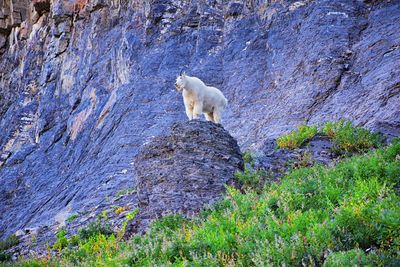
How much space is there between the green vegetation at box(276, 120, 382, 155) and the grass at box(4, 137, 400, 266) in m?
2.73

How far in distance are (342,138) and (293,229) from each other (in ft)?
23.8

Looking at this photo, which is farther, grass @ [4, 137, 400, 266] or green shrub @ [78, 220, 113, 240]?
green shrub @ [78, 220, 113, 240]

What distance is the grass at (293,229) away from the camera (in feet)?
20.7

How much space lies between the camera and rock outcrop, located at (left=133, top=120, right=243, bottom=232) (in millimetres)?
10883

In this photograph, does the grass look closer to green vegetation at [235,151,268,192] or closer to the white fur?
green vegetation at [235,151,268,192]

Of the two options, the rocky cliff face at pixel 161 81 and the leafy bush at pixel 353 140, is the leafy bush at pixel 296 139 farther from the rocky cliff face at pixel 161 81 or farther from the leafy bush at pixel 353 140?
the rocky cliff face at pixel 161 81

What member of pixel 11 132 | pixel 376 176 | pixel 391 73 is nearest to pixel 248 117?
pixel 391 73

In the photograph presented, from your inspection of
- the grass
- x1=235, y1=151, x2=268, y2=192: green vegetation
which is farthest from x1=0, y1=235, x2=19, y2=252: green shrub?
x1=235, y1=151, x2=268, y2=192: green vegetation

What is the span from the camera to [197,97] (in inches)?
645

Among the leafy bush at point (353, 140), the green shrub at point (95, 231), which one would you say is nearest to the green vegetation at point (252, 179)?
the leafy bush at point (353, 140)

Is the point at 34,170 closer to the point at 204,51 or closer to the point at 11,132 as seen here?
the point at 11,132

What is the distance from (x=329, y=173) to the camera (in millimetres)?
10016

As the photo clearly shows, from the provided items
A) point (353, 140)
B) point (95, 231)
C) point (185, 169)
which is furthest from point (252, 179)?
point (95, 231)

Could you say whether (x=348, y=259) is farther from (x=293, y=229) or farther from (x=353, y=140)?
(x=353, y=140)
